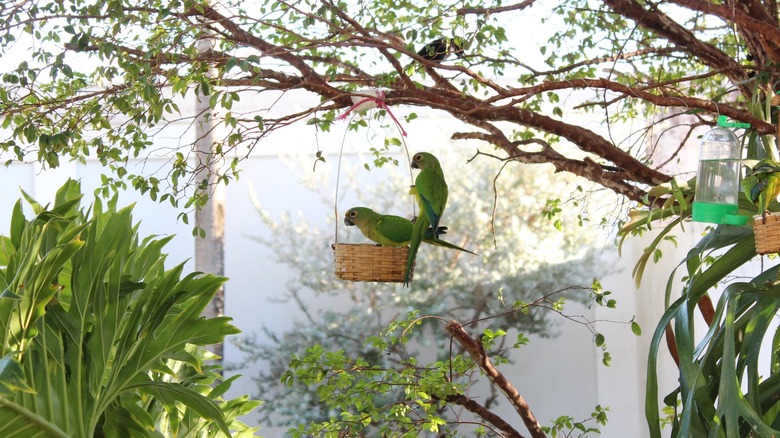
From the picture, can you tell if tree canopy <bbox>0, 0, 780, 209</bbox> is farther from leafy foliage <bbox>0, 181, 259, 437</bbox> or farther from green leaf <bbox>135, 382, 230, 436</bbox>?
green leaf <bbox>135, 382, 230, 436</bbox>

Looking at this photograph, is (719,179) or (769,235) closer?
(769,235)

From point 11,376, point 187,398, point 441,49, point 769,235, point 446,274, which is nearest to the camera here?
point 769,235

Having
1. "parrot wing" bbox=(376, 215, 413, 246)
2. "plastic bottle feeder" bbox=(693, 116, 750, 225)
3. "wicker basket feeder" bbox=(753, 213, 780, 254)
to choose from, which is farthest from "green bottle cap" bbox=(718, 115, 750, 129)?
"parrot wing" bbox=(376, 215, 413, 246)

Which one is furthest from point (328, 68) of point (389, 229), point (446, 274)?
point (446, 274)

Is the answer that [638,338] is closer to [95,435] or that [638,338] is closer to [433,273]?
[433,273]

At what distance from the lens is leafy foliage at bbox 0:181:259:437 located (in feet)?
6.71

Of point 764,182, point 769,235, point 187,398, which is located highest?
point 764,182

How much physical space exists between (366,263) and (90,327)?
2.71 ft

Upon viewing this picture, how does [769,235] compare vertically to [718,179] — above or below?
below

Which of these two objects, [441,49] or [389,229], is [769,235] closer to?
[389,229]

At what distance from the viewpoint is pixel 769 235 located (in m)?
1.59

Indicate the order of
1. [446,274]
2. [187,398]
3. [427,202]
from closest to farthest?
[427,202] → [187,398] → [446,274]

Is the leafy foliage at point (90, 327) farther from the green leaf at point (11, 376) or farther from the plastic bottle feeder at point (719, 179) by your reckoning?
the plastic bottle feeder at point (719, 179)

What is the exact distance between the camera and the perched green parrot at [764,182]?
1666 mm
